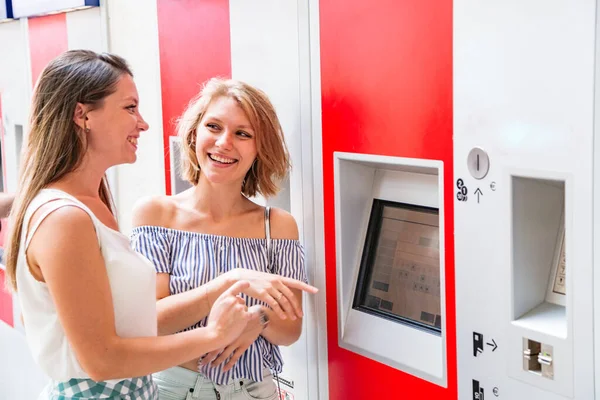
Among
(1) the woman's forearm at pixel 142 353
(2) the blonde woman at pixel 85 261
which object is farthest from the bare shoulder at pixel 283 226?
(1) the woman's forearm at pixel 142 353

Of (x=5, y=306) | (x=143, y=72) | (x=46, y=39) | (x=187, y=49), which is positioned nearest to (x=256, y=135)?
(x=187, y=49)

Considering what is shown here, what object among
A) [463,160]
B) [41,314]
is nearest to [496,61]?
[463,160]

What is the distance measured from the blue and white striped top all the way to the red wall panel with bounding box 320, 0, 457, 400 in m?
0.15

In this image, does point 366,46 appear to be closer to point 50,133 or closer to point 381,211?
point 381,211

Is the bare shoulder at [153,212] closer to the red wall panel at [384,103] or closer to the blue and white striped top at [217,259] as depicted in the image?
the blue and white striped top at [217,259]

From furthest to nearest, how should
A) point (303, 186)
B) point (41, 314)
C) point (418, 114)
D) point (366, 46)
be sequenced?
point (303, 186), point (366, 46), point (418, 114), point (41, 314)

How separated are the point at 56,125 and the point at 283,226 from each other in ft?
2.35

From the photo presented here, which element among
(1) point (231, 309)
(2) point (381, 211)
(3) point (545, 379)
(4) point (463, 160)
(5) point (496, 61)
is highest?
(5) point (496, 61)

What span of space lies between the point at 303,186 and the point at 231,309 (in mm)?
609

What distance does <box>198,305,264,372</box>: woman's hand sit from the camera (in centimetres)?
204

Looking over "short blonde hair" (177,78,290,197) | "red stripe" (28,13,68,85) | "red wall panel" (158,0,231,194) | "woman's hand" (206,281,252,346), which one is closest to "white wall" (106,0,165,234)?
"red wall panel" (158,0,231,194)

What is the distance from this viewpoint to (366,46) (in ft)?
6.57

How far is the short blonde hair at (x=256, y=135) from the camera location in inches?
83.7

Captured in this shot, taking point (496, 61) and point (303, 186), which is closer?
point (496, 61)
